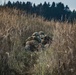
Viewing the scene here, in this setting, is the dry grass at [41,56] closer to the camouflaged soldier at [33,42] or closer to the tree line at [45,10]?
the camouflaged soldier at [33,42]

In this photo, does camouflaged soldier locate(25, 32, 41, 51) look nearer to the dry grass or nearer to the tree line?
the dry grass

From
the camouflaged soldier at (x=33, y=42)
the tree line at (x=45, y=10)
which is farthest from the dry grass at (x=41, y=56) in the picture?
the tree line at (x=45, y=10)

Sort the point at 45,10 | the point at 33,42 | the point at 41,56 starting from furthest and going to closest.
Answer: the point at 45,10, the point at 33,42, the point at 41,56

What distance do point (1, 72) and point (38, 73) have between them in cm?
77

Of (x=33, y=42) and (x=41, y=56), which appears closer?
(x=41, y=56)

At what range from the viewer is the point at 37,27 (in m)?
11.0

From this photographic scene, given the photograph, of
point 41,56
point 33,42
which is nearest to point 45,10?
point 33,42

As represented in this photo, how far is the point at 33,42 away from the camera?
345 inches

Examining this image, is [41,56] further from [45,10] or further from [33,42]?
[45,10]

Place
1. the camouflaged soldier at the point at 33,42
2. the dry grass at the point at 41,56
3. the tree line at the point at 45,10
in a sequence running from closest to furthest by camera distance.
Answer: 1. the dry grass at the point at 41,56
2. the camouflaged soldier at the point at 33,42
3. the tree line at the point at 45,10

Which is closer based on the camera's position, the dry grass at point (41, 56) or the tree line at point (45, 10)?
the dry grass at point (41, 56)

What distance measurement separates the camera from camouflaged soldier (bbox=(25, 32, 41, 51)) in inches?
330

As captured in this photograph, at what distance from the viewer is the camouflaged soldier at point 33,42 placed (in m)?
8.38

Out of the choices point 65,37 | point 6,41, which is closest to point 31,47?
point 6,41
